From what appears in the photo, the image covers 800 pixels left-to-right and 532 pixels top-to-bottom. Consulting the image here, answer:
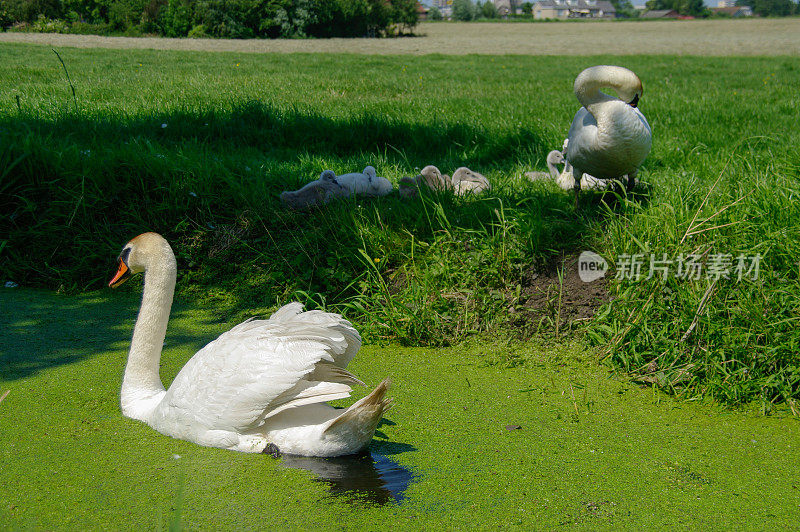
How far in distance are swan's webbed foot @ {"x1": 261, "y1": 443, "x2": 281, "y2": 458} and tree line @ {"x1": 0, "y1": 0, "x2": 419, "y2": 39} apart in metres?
23.6

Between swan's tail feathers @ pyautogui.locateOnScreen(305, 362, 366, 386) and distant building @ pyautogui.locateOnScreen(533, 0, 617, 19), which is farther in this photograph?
distant building @ pyautogui.locateOnScreen(533, 0, 617, 19)

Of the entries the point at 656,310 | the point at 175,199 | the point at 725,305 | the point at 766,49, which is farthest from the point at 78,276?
the point at 766,49

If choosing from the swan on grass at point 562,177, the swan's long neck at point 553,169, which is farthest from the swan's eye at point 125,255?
the swan's long neck at point 553,169

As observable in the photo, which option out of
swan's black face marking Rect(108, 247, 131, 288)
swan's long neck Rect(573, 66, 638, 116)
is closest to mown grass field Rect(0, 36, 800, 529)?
swan's black face marking Rect(108, 247, 131, 288)

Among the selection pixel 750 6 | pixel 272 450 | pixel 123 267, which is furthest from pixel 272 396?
pixel 750 6

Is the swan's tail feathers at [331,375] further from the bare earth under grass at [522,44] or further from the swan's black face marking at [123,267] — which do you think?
the bare earth under grass at [522,44]

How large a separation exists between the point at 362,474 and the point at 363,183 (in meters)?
3.19

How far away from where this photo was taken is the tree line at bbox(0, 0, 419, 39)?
22469 mm

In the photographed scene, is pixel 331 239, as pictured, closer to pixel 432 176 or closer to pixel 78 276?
pixel 432 176

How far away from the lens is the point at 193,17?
2572 cm

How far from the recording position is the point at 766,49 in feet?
85.6

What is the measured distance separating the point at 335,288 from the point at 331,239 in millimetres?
400

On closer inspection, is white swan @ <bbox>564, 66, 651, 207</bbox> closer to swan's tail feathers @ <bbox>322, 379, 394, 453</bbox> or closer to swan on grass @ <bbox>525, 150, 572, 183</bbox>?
swan on grass @ <bbox>525, 150, 572, 183</bbox>

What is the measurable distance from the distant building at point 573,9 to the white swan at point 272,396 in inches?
4268
